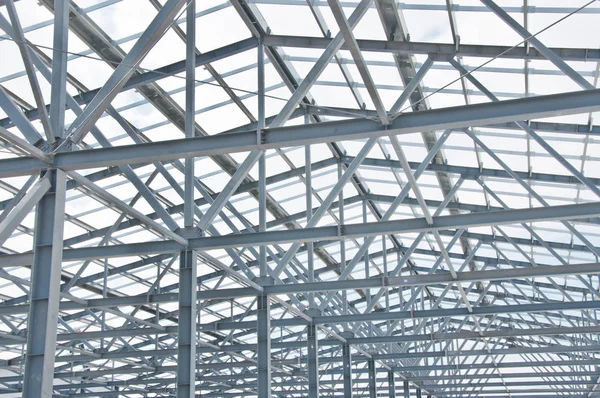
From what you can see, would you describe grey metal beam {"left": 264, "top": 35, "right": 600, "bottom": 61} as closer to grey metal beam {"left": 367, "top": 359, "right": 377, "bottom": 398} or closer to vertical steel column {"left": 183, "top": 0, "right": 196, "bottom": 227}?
vertical steel column {"left": 183, "top": 0, "right": 196, "bottom": 227}

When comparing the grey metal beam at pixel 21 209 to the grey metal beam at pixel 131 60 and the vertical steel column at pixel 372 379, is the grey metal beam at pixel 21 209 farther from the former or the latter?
the vertical steel column at pixel 372 379

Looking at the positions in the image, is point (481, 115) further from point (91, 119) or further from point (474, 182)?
point (474, 182)

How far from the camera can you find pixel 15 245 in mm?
33094

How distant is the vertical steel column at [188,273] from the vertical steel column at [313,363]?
11717 mm

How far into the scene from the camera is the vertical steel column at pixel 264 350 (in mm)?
26438

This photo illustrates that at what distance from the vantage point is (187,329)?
68.9ft

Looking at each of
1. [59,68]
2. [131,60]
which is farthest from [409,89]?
[59,68]

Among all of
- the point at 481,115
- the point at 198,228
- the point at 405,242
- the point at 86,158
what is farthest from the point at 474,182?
the point at 86,158

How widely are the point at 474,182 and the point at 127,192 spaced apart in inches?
585

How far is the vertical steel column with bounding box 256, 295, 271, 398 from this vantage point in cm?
2644

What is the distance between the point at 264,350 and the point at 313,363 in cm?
624

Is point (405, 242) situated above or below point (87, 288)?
above

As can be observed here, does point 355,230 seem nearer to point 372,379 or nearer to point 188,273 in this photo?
point 188,273

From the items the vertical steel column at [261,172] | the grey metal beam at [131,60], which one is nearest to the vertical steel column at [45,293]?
the grey metal beam at [131,60]
